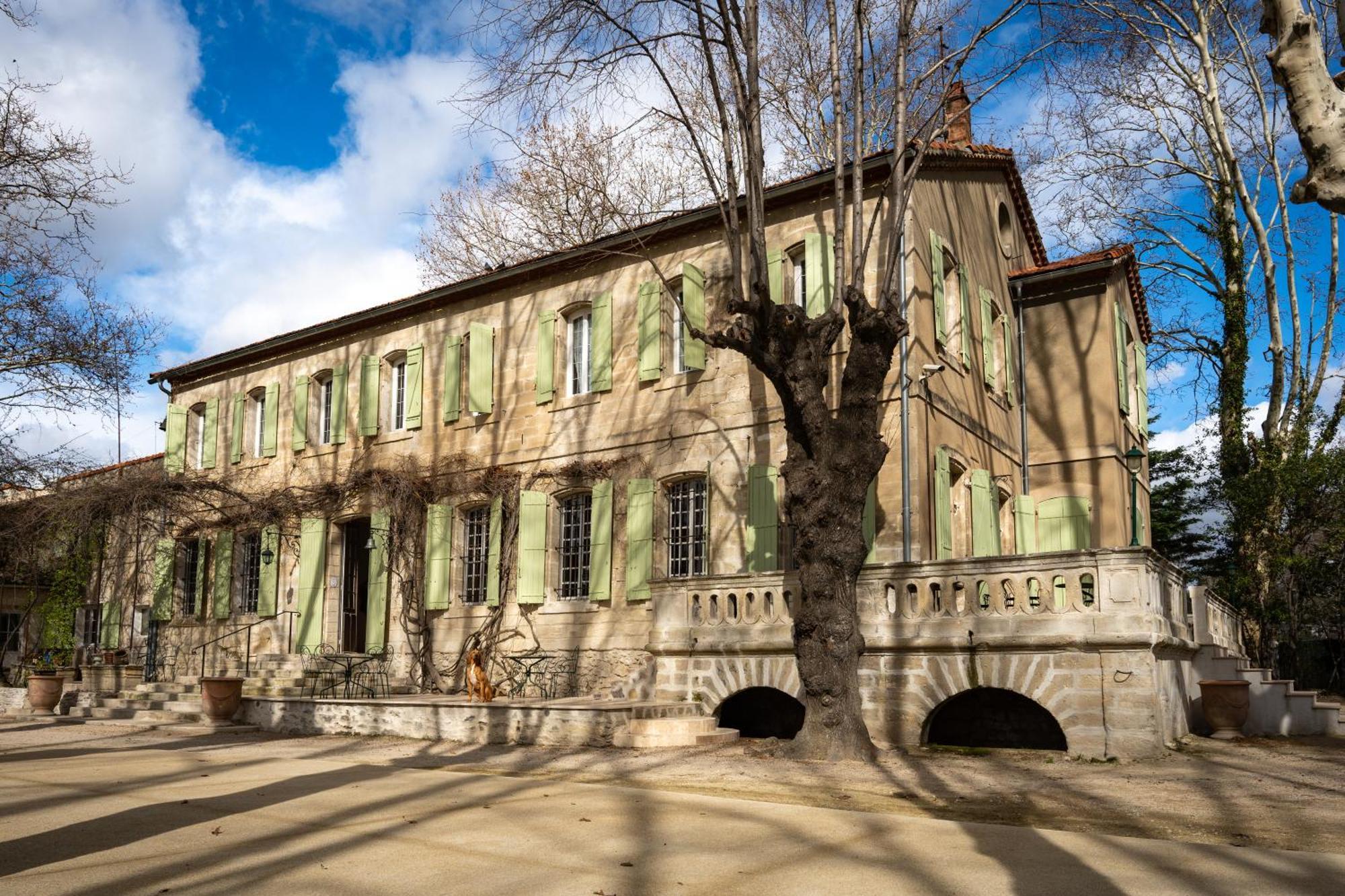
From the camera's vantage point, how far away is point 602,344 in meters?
16.5

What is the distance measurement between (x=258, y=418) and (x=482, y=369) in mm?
6361

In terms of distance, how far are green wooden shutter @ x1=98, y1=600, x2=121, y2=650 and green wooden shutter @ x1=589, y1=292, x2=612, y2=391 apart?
39.5 feet

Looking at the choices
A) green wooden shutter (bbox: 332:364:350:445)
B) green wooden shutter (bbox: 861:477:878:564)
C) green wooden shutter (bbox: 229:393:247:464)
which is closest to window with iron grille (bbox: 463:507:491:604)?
green wooden shutter (bbox: 332:364:350:445)

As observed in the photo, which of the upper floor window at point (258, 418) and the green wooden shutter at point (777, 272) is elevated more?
the green wooden shutter at point (777, 272)

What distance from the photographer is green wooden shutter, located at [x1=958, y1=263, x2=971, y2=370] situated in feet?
→ 50.7

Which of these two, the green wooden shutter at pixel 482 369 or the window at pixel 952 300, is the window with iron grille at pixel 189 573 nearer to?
the green wooden shutter at pixel 482 369

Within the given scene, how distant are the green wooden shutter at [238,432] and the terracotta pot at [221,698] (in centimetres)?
775

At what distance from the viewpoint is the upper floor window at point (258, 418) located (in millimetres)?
21406

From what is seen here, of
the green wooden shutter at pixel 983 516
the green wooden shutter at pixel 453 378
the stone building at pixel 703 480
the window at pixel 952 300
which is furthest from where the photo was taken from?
the green wooden shutter at pixel 453 378

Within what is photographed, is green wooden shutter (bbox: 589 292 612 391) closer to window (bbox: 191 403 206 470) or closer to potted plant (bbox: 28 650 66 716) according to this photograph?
potted plant (bbox: 28 650 66 716)

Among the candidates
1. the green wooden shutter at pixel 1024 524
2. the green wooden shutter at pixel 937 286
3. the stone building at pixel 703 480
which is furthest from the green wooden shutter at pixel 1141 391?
the green wooden shutter at pixel 937 286

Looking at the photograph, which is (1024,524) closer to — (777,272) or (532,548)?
(777,272)

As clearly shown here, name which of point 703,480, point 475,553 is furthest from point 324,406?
point 703,480

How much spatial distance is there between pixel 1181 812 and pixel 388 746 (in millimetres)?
8032
